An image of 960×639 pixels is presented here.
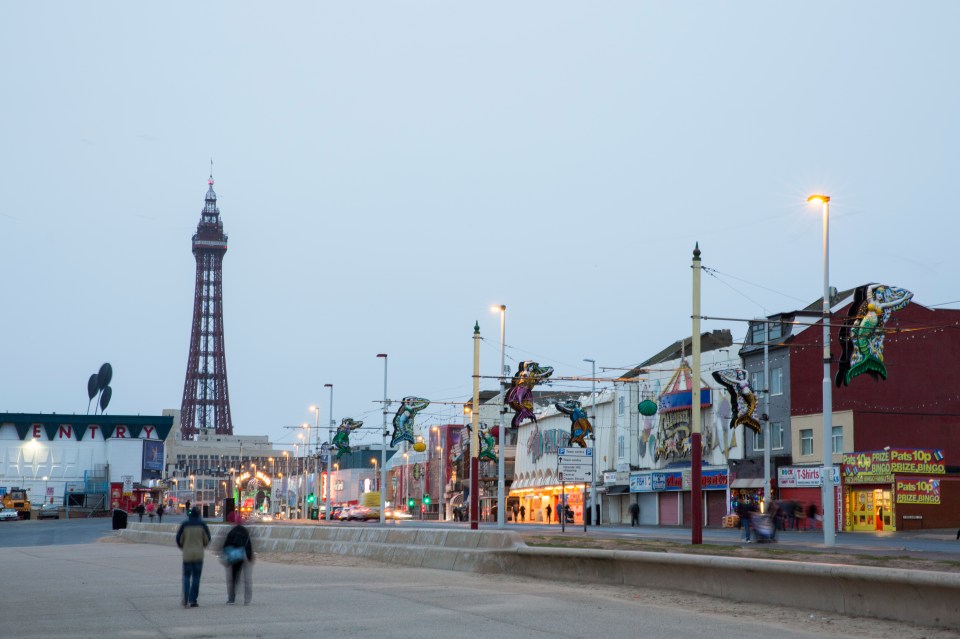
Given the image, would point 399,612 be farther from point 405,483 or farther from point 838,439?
point 405,483

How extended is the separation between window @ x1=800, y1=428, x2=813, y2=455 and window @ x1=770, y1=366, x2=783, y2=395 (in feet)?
8.92

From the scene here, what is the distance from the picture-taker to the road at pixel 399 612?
50.0 feet

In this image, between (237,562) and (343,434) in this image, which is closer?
(237,562)

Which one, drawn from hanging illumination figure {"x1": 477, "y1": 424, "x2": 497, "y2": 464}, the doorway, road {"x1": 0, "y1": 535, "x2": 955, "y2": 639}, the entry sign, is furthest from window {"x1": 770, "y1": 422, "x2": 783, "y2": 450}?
road {"x1": 0, "y1": 535, "x2": 955, "y2": 639}

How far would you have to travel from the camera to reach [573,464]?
144ft

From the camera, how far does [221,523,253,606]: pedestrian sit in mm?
19469

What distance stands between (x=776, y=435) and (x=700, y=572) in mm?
45051

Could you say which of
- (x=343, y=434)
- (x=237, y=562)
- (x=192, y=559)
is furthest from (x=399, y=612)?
(x=343, y=434)

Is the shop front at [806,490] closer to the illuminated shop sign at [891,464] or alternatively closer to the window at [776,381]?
the illuminated shop sign at [891,464]

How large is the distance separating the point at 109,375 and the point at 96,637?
472 feet

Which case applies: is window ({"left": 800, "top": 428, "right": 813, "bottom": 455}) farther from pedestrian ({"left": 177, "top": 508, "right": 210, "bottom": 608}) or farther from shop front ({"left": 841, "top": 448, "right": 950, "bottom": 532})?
pedestrian ({"left": 177, "top": 508, "right": 210, "bottom": 608})

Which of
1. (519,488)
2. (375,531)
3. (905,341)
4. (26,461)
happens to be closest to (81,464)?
(26,461)

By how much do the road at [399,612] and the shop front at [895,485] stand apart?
34.4 m

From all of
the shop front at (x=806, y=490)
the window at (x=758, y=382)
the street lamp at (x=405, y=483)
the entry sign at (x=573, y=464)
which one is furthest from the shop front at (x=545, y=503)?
the entry sign at (x=573, y=464)
